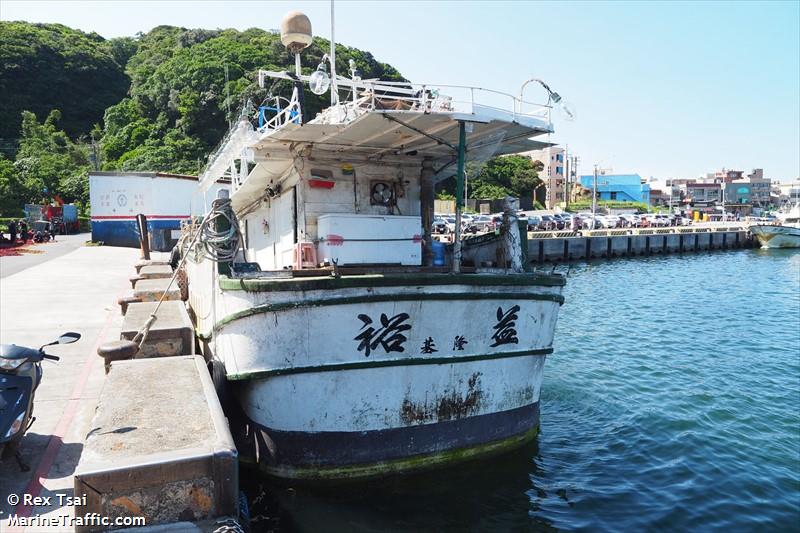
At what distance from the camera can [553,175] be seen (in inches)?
3674

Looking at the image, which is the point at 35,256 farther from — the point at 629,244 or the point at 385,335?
the point at 629,244

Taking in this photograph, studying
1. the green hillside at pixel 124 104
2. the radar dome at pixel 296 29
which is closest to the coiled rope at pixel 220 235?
the radar dome at pixel 296 29

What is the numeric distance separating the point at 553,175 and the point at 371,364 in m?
92.8

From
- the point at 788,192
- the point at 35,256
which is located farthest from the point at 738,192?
the point at 35,256

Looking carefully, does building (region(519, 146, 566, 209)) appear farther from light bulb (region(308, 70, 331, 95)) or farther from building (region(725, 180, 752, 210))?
light bulb (region(308, 70, 331, 95))

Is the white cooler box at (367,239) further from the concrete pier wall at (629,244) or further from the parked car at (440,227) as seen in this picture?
the concrete pier wall at (629,244)

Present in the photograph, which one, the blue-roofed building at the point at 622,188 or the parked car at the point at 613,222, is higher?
the blue-roofed building at the point at 622,188

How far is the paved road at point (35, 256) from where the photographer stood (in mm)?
21005

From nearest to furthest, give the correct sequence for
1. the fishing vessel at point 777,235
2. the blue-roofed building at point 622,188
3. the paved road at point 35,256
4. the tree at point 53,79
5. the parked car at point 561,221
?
the paved road at point 35,256, the parked car at point 561,221, the fishing vessel at point 777,235, the tree at point 53,79, the blue-roofed building at point 622,188

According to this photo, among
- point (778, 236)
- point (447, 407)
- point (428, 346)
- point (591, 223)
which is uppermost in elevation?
point (591, 223)

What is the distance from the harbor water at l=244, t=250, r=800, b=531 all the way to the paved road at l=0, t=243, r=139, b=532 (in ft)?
6.98

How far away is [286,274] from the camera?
6.59m

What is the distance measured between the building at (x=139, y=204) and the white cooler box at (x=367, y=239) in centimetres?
2645

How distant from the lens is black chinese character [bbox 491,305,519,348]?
6766 millimetres
